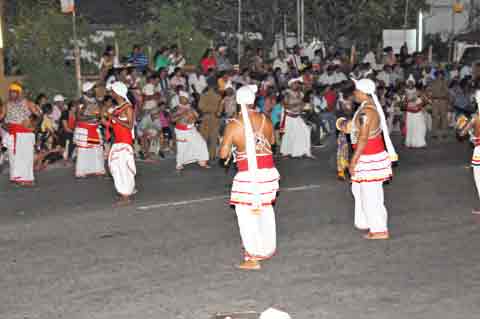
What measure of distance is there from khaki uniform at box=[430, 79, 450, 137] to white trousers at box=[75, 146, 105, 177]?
461 inches

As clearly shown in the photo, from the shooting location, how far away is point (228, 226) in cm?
1280

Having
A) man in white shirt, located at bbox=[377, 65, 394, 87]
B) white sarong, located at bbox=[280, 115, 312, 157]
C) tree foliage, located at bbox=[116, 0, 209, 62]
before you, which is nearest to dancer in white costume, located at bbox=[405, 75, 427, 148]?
white sarong, located at bbox=[280, 115, 312, 157]

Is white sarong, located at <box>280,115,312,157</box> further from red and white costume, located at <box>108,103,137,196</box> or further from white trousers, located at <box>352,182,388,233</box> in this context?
white trousers, located at <box>352,182,388,233</box>

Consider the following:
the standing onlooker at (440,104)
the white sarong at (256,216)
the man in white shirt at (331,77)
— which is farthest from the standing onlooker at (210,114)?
the white sarong at (256,216)

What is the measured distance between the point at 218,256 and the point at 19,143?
6.89 meters

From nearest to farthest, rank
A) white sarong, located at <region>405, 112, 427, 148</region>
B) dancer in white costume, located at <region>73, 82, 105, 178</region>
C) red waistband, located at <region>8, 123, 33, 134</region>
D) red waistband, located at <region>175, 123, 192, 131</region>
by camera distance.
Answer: red waistband, located at <region>8, 123, 33, 134</region> → dancer in white costume, located at <region>73, 82, 105, 178</region> → red waistband, located at <region>175, 123, 192, 131</region> → white sarong, located at <region>405, 112, 427, 148</region>

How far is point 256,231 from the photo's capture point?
10469mm

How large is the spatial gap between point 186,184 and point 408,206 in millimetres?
4176

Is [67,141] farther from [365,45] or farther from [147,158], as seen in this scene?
[365,45]

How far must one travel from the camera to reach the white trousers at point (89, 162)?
58.6ft

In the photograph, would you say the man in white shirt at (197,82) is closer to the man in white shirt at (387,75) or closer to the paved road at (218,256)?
the man in white shirt at (387,75)

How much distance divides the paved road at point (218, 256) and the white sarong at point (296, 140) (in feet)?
15.2

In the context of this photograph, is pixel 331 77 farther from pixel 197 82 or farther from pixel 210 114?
pixel 210 114

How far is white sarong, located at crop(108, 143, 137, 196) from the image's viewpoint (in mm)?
14523
